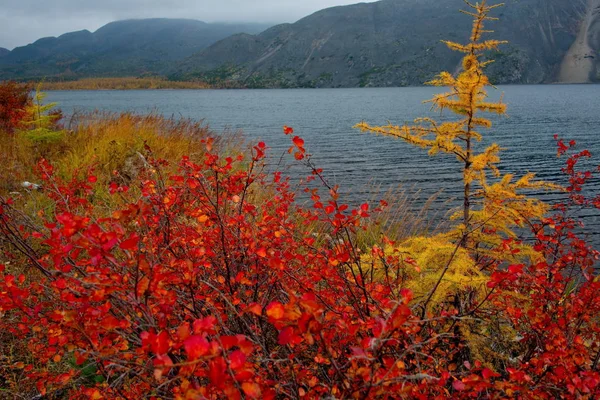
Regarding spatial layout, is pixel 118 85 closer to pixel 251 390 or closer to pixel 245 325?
pixel 245 325

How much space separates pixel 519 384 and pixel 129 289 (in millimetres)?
2384

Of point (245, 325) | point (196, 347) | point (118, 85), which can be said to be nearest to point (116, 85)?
point (118, 85)

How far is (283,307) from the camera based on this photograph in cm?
133

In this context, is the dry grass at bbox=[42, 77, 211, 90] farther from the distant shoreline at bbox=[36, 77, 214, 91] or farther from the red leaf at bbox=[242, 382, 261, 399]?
the red leaf at bbox=[242, 382, 261, 399]

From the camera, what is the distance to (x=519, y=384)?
2.40m

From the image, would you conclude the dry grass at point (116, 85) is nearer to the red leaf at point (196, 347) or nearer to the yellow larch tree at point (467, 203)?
the yellow larch tree at point (467, 203)

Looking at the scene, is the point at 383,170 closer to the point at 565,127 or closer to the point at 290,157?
the point at 290,157

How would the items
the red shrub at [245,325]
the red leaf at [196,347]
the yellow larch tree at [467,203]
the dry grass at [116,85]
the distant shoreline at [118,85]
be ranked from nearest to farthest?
the red leaf at [196,347], the red shrub at [245,325], the yellow larch tree at [467,203], the distant shoreline at [118,85], the dry grass at [116,85]

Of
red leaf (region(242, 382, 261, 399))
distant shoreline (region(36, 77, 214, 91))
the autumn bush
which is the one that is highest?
distant shoreline (region(36, 77, 214, 91))

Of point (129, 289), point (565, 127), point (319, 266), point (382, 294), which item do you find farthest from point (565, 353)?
point (565, 127)

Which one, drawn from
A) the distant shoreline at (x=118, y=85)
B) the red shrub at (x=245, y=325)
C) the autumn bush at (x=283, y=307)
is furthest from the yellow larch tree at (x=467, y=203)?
the distant shoreline at (x=118, y=85)

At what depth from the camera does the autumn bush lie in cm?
159

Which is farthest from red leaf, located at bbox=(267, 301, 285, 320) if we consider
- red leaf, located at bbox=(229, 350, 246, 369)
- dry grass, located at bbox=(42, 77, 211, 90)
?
dry grass, located at bbox=(42, 77, 211, 90)

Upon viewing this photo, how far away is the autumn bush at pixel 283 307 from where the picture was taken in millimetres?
1585
